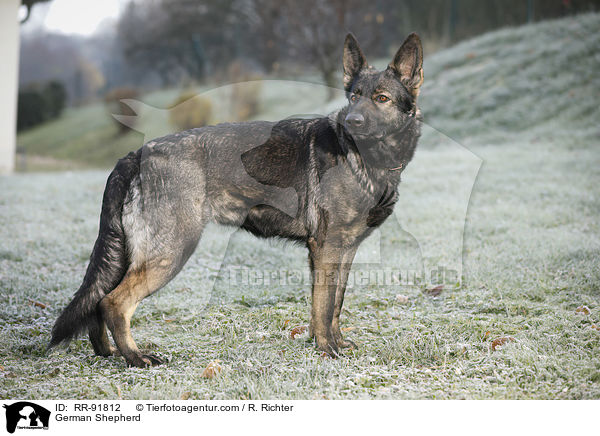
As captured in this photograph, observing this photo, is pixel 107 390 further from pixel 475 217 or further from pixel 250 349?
pixel 475 217

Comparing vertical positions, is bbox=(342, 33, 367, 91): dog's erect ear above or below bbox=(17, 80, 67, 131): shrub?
above

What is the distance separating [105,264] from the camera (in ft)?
9.78

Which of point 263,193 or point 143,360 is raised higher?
point 263,193

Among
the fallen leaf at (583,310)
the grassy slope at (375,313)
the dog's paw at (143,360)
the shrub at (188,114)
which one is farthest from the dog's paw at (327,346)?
the shrub at (188,114)

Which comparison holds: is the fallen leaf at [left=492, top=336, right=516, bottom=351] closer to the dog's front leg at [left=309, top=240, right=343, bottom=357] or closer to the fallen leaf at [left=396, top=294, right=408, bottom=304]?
the fallen leaf at [left=396, top=294, right=408, bottom=304]

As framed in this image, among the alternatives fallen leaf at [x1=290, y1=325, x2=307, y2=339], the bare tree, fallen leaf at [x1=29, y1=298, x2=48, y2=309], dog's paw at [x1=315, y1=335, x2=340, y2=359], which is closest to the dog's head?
dog's paw at [x1=315, y1=335, x2=340, y2=359]

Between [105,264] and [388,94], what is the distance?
6.77ft

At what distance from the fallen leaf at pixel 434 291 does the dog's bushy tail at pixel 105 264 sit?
8.30ft

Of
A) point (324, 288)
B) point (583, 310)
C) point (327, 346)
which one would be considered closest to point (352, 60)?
point (324, 288)

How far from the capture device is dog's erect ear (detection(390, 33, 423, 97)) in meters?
3.00

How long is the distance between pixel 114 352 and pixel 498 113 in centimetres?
881

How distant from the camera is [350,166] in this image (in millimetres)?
3088
